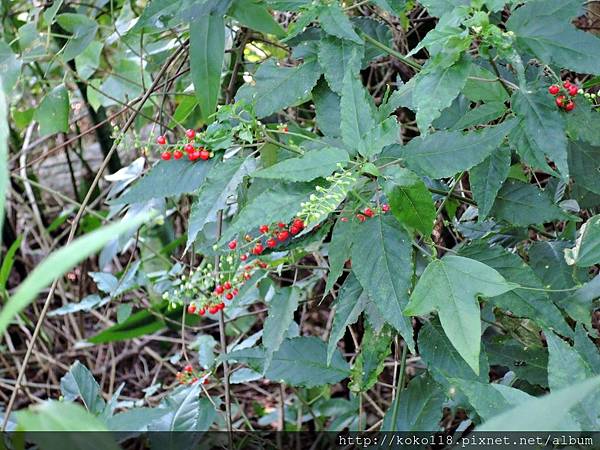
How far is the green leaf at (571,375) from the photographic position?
2.69 feet

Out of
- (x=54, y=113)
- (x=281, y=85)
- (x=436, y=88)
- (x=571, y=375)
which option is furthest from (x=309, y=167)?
(x=54, y=113)

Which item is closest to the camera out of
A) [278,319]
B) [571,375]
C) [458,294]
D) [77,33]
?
[571,375]

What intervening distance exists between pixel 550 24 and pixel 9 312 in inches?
33.8

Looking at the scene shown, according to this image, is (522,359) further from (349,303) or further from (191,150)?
(191,150)

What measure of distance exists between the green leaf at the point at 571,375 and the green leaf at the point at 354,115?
14.1 inches

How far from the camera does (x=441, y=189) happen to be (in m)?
1.33

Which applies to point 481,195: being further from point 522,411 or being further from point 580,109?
point 522,411

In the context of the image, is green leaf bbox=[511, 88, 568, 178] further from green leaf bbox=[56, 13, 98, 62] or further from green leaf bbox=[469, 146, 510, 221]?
green leaf bbox=[56, 13, 98, 62]

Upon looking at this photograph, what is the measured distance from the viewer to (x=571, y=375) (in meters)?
0.86

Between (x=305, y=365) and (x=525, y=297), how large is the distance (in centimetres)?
41

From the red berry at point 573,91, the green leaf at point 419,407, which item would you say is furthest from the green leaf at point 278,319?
the red berry at point 573,91

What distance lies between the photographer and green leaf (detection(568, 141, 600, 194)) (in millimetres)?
1258

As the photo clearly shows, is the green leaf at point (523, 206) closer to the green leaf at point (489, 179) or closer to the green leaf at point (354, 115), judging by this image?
the green leaf at point (489, 179)

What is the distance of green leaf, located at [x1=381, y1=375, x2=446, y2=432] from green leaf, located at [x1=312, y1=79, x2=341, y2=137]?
1.41ft
